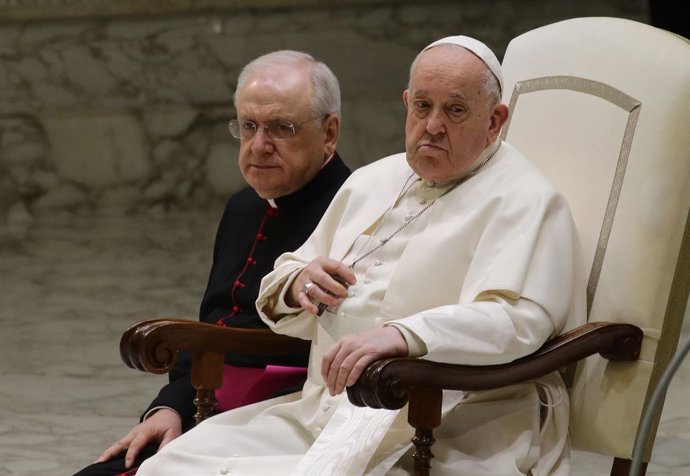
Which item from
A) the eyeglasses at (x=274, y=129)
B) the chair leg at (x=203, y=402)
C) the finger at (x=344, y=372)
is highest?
the eyeglasses at (x=274, y=129)

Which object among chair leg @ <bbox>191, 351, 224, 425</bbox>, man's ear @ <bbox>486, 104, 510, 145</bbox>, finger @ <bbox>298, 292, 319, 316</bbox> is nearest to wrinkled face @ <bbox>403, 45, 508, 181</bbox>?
man's ear @ <bbox>486, 104, 510, 145</bbox>

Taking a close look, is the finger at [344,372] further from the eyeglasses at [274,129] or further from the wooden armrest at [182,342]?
the eyeglasses at [274,129]

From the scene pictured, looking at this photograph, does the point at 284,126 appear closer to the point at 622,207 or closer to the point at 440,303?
the point at 440,303

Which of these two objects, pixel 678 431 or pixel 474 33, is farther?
pixel 474 33

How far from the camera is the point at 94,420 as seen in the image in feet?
17.6

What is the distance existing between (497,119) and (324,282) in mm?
574

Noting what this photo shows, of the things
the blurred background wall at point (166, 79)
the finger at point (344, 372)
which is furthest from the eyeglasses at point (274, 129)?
the blurred background wall at point (166, 79)

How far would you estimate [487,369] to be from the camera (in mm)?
2734

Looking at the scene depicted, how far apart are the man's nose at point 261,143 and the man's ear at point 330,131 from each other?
7.0 inches

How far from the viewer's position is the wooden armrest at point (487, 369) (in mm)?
2564

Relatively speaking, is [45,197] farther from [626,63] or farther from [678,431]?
[626,63]

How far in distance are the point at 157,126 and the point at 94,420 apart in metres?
3.98

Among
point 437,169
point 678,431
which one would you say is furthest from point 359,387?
point 678,431

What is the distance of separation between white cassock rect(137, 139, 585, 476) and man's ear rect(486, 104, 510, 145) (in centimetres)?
6
